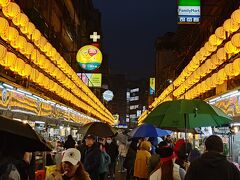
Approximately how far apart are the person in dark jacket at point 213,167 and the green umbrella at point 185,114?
235 centimetres

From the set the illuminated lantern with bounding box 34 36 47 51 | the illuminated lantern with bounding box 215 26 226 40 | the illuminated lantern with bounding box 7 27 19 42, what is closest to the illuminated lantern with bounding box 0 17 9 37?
the illuminated lantern with bounding box 7 27 19 42

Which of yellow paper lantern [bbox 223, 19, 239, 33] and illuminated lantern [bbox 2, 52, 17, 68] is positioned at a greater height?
yellow paper lantern [bbox 223, 19, 239, 33]

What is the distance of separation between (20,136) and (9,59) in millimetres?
10554

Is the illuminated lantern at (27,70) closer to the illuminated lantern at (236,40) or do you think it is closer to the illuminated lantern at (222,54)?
the illuminated lantern at (222,54)

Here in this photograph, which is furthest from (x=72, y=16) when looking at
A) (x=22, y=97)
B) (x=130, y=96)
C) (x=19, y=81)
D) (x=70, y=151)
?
(x=130, y=96)

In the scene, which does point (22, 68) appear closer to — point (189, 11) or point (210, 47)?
point (210, 47)

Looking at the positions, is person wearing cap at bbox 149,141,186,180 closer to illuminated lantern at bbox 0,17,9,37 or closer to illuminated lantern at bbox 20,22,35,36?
illuminated lantern at bbox 0,17,9,37

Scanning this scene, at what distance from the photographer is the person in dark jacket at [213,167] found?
5.28 metres

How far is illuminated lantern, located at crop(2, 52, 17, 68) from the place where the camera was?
46.8ft

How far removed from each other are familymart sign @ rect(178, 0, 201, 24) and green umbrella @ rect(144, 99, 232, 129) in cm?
1824

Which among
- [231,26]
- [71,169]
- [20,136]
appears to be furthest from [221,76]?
[20,136]

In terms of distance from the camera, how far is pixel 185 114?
8.45 meters

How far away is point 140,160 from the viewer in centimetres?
1138

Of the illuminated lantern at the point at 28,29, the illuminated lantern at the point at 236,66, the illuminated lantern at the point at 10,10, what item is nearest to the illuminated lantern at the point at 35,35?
the illuminated lantern at the point at 28,29
